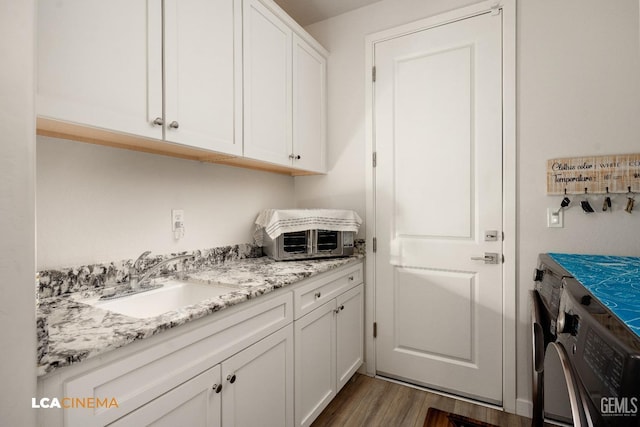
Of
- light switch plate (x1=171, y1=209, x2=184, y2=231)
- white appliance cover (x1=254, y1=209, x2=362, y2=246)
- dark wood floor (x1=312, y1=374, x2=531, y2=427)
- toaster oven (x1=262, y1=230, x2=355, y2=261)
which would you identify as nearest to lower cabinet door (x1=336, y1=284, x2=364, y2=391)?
dark wood floor (x1=312, y1=374, x2=531, y2=427)

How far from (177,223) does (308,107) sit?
1134 mm

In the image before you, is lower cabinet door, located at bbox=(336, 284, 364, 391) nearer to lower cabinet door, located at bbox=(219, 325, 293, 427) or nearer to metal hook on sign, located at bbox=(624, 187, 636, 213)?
lower cabinet door, located at bbox=(219, 325, 293, 427)

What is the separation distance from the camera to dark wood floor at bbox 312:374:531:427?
1.74m

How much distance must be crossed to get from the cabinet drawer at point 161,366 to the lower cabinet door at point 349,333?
75 cm

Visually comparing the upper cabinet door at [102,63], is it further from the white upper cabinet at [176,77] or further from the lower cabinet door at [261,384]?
the lower cabinet door at [261,384]

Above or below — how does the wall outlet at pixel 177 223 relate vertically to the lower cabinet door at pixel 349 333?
above

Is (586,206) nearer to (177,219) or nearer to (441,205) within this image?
(441,205)

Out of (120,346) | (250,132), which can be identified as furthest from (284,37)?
(120,346)

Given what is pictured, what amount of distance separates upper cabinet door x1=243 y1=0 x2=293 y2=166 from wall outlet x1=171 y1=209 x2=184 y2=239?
46 cm

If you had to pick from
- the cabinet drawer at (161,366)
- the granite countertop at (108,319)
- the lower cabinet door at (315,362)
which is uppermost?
the granite countertop at (108,319)

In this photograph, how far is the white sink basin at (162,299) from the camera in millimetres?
1179

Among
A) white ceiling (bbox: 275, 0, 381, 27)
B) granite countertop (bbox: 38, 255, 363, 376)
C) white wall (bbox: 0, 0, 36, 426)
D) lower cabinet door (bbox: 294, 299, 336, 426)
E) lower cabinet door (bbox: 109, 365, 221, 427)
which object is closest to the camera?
white wall (bbox: 0, 0, 36, 426)

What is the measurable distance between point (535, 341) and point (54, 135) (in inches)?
67.0

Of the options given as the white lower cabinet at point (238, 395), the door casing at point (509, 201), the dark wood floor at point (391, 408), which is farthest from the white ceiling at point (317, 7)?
the dark wood floor at point (391, 408)
